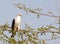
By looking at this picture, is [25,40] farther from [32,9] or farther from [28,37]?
[32,9]

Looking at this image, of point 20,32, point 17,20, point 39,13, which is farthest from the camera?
point 17,20

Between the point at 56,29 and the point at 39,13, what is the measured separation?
368 millimetres

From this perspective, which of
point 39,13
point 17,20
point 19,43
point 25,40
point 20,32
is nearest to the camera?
point 19,43

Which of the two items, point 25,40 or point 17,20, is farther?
point 17,20

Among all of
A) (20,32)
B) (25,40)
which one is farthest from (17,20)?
(25,40)

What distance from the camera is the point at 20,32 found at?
4.06 meters

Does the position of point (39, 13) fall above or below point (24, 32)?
above

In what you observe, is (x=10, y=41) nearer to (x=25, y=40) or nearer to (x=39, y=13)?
(x=25, y=40)

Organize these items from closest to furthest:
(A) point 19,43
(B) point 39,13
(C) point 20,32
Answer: (A) point 19,43 < (B) point 39,13 < (C) point 20,32

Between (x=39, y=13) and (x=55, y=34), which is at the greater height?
(x=39, y=13)

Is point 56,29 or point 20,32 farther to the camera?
point 20,32

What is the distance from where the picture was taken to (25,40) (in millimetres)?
3566

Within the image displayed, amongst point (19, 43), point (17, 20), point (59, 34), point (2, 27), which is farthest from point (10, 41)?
point (17, 20)

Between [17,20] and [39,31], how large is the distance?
4.05 metres
